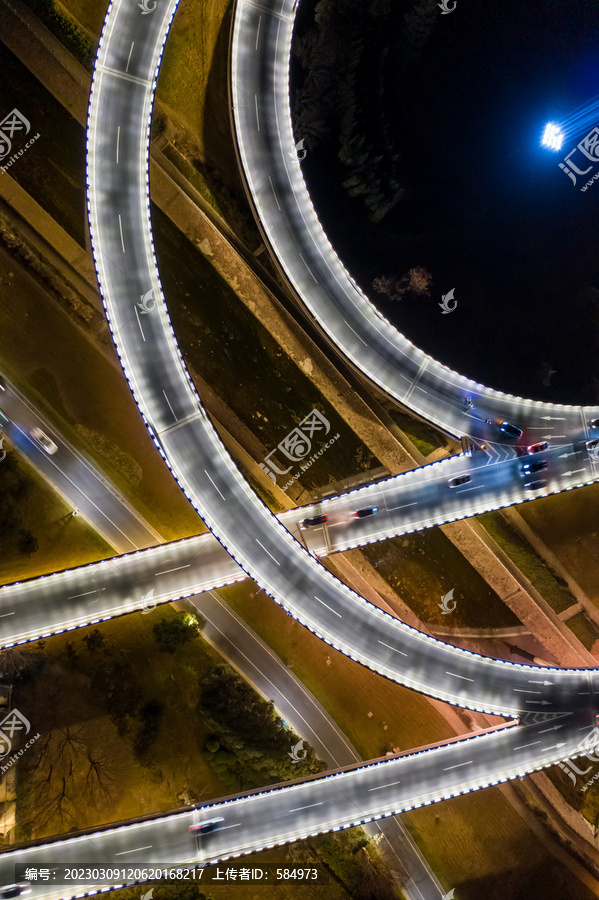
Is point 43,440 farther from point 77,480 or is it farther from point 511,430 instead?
point 511,430

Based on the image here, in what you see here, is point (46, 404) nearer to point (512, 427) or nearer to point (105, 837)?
point (105, 837)

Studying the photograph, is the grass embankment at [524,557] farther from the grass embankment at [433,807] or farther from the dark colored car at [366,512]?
the grass embankment at [433,807]

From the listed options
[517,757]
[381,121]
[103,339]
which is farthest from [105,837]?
[381,121]

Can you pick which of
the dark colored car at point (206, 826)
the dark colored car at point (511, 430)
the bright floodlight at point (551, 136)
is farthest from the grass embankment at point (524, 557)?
the dark colored car at point (206, 826)
